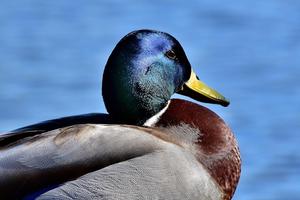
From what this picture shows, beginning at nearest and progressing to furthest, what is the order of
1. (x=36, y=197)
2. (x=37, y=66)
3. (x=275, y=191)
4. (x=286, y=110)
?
(x=36, y=197), (x=275, y=191), (x=286, y=110), (x=37, y=66)

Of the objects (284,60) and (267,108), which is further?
(284,60)

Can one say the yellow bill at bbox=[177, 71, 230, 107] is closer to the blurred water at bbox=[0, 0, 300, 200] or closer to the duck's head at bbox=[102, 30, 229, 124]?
the duck's head at bbox=[102, 30, 229, 124]

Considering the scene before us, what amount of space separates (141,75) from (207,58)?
12.0 feet

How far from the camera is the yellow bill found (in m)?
7.65

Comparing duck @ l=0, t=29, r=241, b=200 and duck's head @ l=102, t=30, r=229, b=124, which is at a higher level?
duck's head @ l=102, t=30, r=229, b=124

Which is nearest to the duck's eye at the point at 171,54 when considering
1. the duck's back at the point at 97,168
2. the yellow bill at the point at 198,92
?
the yellow bill at the point at 198,92

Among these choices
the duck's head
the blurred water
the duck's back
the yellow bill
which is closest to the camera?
the duck's back

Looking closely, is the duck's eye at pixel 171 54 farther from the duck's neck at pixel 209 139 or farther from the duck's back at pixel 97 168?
Answer: the duck's back at pixel 97 168

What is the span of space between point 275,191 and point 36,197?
2617 mm

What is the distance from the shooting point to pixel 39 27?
11781 mm

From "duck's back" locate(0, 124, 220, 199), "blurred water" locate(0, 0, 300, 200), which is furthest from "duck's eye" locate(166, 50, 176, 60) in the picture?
"blurred water" locate(0, 0, 300, 200)

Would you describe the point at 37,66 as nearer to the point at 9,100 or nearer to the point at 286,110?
the point at 9,100

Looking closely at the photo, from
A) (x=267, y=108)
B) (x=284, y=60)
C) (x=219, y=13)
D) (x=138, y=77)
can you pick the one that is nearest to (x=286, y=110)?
(x=267, y=108)

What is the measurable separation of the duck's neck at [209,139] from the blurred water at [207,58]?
5.56 feet
